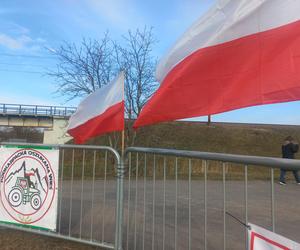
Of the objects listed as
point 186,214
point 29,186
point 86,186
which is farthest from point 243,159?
point 86,186

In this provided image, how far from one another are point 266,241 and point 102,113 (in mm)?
3938

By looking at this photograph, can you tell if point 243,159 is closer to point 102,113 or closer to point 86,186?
point 102,113

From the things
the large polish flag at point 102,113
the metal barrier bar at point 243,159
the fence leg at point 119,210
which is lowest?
the fence leg at point 119,210

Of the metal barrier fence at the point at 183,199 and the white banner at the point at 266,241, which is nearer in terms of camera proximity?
the white banner at the point at 266,241

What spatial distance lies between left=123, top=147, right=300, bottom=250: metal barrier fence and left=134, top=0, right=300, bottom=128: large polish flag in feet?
1.94

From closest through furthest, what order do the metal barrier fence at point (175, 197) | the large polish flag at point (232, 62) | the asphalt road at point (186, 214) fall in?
1. the large polish flag at point (232, 62)
2. the metal barrier fence at point (175, 197)
3. the asphalt road at point (186, 214)

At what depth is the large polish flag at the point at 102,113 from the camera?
6.46 m

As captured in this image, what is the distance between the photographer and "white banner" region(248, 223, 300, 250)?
9.32ft

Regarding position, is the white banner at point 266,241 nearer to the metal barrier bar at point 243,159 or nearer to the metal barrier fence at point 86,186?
the metal barrier bar at point 243,159

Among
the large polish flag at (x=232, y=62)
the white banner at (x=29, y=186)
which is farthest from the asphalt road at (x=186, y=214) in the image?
the large polish flag at (x=232, y=62)

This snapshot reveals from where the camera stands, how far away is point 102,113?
657 cm

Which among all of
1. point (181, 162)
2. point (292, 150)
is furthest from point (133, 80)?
point (181, 162)

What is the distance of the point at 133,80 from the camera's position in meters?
24.2

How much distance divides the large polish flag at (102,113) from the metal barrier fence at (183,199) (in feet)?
2.96
